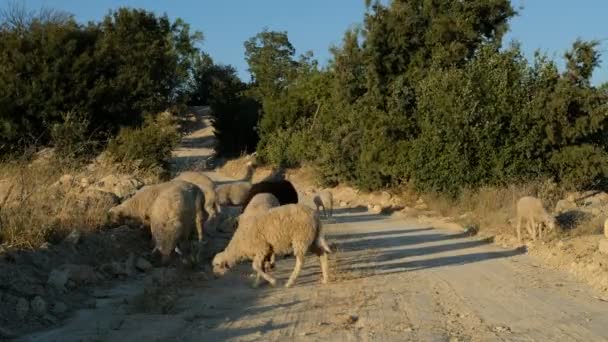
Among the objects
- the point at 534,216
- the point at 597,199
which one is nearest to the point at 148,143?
the point at 534,216

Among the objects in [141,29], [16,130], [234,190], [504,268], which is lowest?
[504,268]

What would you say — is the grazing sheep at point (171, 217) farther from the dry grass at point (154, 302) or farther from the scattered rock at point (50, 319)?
the scattered rock at point (50, 319)

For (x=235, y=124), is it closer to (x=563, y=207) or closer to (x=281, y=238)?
(x=563, y=207)

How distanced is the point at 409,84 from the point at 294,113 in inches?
762

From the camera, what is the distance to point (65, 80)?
90.7 ft

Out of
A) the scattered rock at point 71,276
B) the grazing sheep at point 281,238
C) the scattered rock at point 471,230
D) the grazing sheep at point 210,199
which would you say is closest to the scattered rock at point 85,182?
the grazing sheep at point 210,199

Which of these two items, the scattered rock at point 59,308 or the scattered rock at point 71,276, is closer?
the scattered rock at point 59,308

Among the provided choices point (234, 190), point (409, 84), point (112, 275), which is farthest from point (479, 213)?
point (112, 275)

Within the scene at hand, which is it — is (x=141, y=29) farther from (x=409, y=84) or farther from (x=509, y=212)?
(x=509, y=212)

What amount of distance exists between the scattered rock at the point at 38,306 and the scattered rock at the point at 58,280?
2.32 feet

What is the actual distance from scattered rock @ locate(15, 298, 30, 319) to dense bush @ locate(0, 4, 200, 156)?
57.8ft

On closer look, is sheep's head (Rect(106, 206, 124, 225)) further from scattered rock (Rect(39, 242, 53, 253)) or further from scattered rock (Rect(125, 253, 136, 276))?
scattered rock (Rect(39, 242, 53, 253))

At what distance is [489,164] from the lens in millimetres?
23969

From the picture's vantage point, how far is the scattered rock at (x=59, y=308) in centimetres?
796
